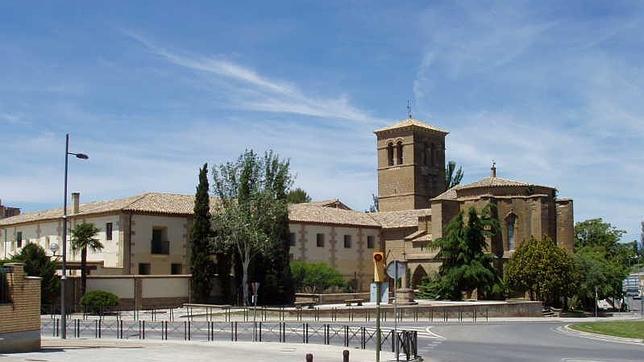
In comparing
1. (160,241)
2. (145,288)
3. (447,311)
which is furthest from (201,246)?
(447,311)

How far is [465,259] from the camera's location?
56.7 metres

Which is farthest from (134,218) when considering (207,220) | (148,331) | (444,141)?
(444,141)

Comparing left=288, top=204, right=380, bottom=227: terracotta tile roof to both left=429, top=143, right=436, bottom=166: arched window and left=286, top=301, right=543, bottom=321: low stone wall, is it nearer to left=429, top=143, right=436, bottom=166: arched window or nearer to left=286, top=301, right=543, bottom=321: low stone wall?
left=429, top=143, right=436, bottom=166: arched window

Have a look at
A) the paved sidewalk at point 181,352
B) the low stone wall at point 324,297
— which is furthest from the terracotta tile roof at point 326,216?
the paved sidewalk at point 181,352

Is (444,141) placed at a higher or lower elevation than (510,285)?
higher

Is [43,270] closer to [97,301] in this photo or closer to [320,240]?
[97,301]

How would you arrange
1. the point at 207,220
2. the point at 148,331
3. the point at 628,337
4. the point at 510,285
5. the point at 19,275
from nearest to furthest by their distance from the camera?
1. the point at 19,275
2. the point at 628,337
3. the point at 148,331
4. the point at 207,220
5. the point at 510,285

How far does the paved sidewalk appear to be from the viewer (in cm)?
2111

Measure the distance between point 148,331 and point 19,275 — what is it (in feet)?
38.6

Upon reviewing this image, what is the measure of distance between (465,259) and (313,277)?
12.3m

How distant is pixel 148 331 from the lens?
3391 cm

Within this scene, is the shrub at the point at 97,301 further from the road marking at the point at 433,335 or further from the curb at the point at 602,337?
the curb at the point at 602,337

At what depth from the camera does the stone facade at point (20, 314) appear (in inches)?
873

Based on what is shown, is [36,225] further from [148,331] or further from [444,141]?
[444,141]
